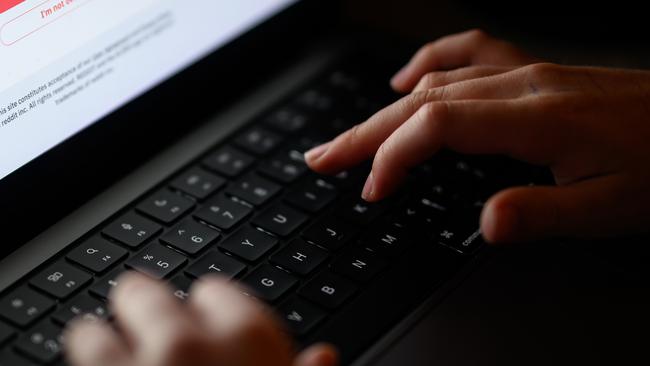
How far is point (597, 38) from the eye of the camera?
907 millimetres

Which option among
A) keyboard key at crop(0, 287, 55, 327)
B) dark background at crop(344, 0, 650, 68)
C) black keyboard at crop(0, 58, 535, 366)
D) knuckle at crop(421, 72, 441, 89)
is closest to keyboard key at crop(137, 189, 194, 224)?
black keyboard at crop(0, 58, 535, 366)

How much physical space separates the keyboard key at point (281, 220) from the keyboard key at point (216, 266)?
4 centimetres

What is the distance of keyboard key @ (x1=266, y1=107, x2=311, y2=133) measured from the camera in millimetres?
722

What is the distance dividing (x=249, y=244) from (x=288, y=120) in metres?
0.17

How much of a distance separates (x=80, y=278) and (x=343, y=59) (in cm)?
36

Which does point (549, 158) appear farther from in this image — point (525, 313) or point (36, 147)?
point (36, 147)

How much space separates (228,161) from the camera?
0.68m

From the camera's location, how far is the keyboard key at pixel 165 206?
616 mm

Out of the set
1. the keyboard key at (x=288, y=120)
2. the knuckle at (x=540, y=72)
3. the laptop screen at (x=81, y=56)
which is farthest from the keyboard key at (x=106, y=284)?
the knuckle at (x=540, y=72)

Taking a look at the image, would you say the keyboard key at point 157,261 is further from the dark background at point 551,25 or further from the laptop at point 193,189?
the dark background at point 551,25

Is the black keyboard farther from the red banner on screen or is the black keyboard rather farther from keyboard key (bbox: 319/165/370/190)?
the red banner on screen

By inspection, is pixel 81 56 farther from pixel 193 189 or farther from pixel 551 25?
pixel 551 25

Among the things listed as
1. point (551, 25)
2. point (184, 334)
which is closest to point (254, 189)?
point (184, 334)

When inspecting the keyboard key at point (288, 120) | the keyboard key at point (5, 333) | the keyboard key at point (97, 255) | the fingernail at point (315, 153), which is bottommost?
the keyboard key at point (5, 333)
